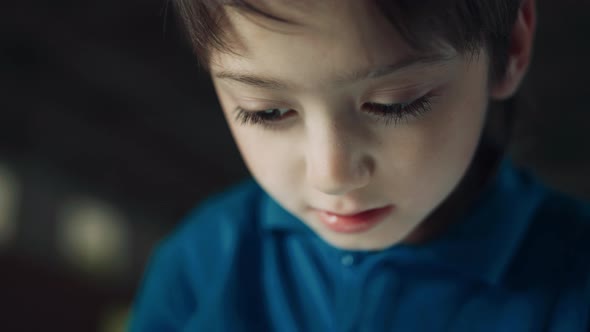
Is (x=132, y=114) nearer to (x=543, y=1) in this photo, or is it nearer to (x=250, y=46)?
(x=543, y=1)

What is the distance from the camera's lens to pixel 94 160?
1.63 m

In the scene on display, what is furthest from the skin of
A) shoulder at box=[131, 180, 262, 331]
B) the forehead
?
shoulder at box=[131, 180, 262, 331]

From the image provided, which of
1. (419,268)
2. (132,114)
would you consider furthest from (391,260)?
(132,114)

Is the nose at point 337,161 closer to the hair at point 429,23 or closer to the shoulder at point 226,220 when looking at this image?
the hair at point 429,23

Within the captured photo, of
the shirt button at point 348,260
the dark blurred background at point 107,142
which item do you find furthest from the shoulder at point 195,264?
the dark blurred background at point 107,142

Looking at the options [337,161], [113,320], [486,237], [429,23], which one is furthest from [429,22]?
[113,320]

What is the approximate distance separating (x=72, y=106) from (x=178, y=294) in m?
0.91

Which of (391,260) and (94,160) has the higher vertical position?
(391,260)

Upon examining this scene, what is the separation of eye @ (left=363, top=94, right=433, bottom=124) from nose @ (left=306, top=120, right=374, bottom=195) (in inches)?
1.0

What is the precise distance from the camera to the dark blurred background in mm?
1473

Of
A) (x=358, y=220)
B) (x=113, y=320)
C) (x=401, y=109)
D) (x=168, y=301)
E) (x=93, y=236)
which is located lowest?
(x=113, y=320)

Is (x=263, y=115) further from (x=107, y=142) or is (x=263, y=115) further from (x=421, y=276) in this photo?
(x=107, y=142)

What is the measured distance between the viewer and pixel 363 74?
0.50m

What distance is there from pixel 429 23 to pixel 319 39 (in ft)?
0.24
